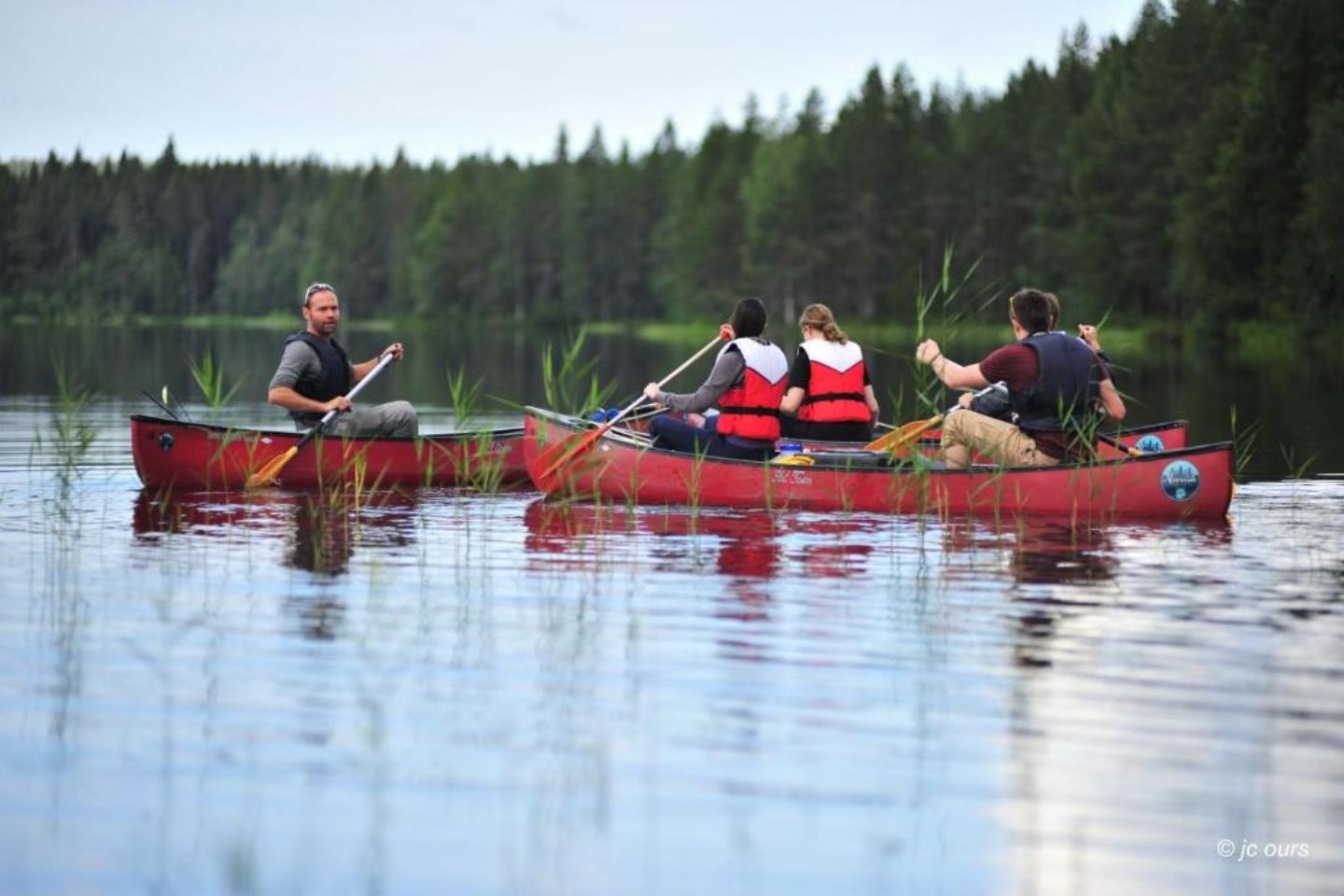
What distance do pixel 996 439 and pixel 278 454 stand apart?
4.89 metres

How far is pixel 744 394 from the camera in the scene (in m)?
12.2

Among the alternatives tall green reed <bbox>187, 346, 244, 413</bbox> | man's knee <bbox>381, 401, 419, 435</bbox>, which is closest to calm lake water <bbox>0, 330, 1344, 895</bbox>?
tall green reed <bbox>187, 346, 244, 413</bbox>

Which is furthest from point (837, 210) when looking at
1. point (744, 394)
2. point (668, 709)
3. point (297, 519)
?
point (668, 709)

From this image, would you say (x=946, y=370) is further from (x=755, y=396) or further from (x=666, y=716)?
(x=666, y=716)

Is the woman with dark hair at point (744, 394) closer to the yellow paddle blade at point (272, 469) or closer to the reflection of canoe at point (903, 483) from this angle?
the reflection of canoe at point (903, 483)

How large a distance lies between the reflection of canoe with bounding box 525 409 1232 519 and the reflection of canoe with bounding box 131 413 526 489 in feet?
3.20

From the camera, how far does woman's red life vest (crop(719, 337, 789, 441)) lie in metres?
12.1

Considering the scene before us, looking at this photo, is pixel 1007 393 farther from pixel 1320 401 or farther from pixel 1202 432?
pixel 1320 401

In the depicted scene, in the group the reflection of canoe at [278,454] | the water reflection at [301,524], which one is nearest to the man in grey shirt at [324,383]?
the reflection of canoe at [278,454]

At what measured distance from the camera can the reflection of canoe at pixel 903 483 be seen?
36.8 ft

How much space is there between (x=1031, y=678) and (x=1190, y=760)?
1133mm

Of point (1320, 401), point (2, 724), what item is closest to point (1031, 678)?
point (2, 724)

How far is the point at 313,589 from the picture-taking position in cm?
841

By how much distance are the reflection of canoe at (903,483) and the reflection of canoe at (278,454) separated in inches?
38.4
